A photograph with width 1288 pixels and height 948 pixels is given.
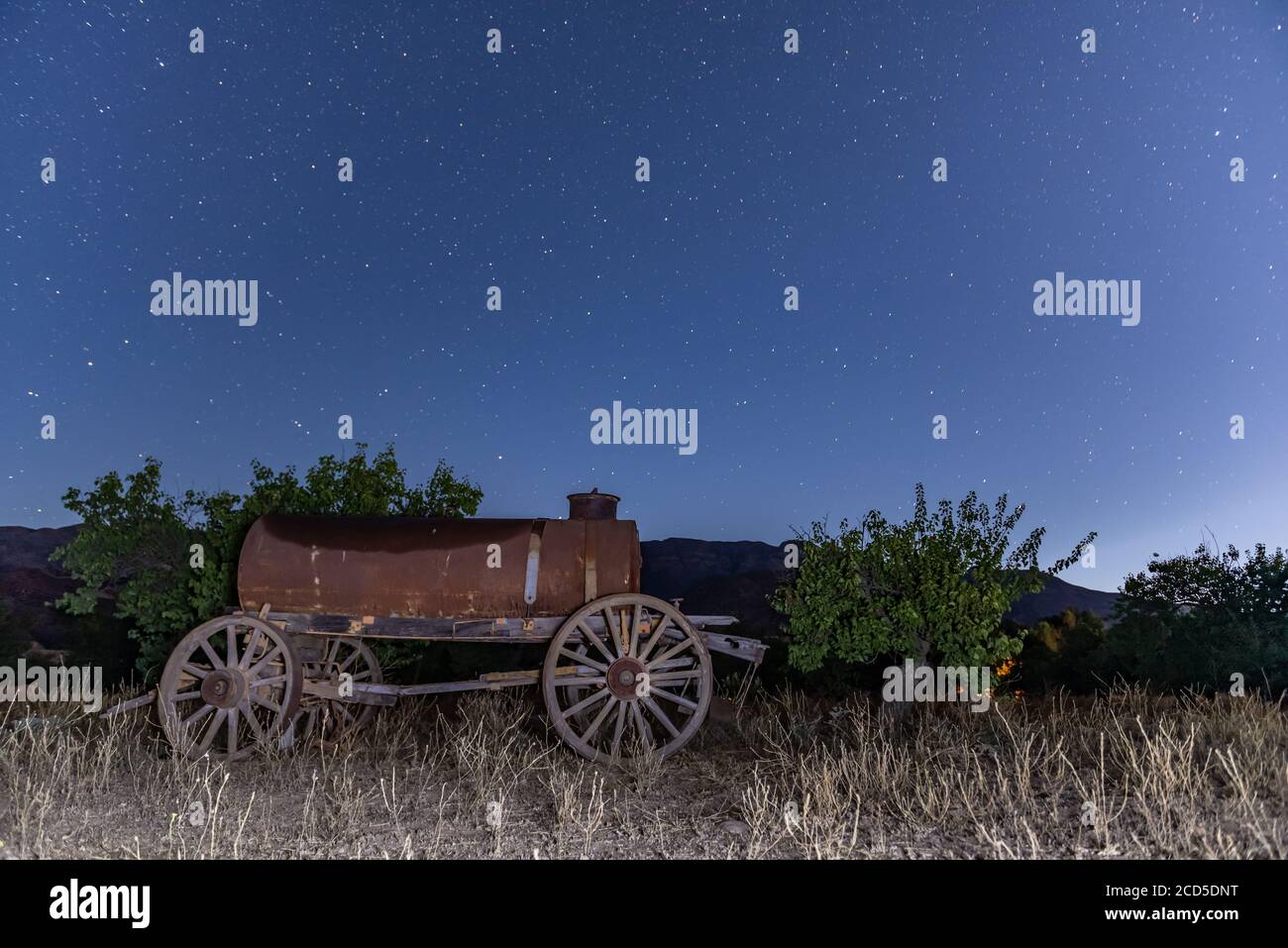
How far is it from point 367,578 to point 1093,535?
9759 millimetres

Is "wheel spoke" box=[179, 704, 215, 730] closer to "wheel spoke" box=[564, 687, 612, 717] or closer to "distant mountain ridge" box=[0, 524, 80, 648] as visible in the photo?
"wheel spoke" box=[564, 687, 612, 717]

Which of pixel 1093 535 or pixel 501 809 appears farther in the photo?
pixel 1093 535

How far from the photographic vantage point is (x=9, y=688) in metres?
12.9

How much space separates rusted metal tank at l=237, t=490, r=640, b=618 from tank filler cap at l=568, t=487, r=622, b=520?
0.19 metres

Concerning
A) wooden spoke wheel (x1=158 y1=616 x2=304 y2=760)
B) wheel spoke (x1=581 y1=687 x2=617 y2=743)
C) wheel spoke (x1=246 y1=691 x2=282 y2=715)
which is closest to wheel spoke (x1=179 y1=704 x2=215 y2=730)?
wooden spoke wheel (x1=158 y1=616 x2=304 y2=760)

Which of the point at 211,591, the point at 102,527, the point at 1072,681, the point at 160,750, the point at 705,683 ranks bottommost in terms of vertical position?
the point at 1072,681

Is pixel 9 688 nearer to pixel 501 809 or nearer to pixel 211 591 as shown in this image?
pixel 211 591

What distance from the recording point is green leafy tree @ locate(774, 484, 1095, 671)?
11.9m

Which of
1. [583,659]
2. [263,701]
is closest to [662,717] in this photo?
[583,659]

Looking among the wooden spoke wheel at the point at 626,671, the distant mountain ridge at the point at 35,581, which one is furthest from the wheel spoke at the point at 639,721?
the distant mountain ridge at the point at 35,581

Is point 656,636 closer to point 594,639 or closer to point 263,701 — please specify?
point 594,639

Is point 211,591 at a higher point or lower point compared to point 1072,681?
higher

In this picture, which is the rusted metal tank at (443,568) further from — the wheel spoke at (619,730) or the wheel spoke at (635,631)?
the wheel spoke at (619,730)
